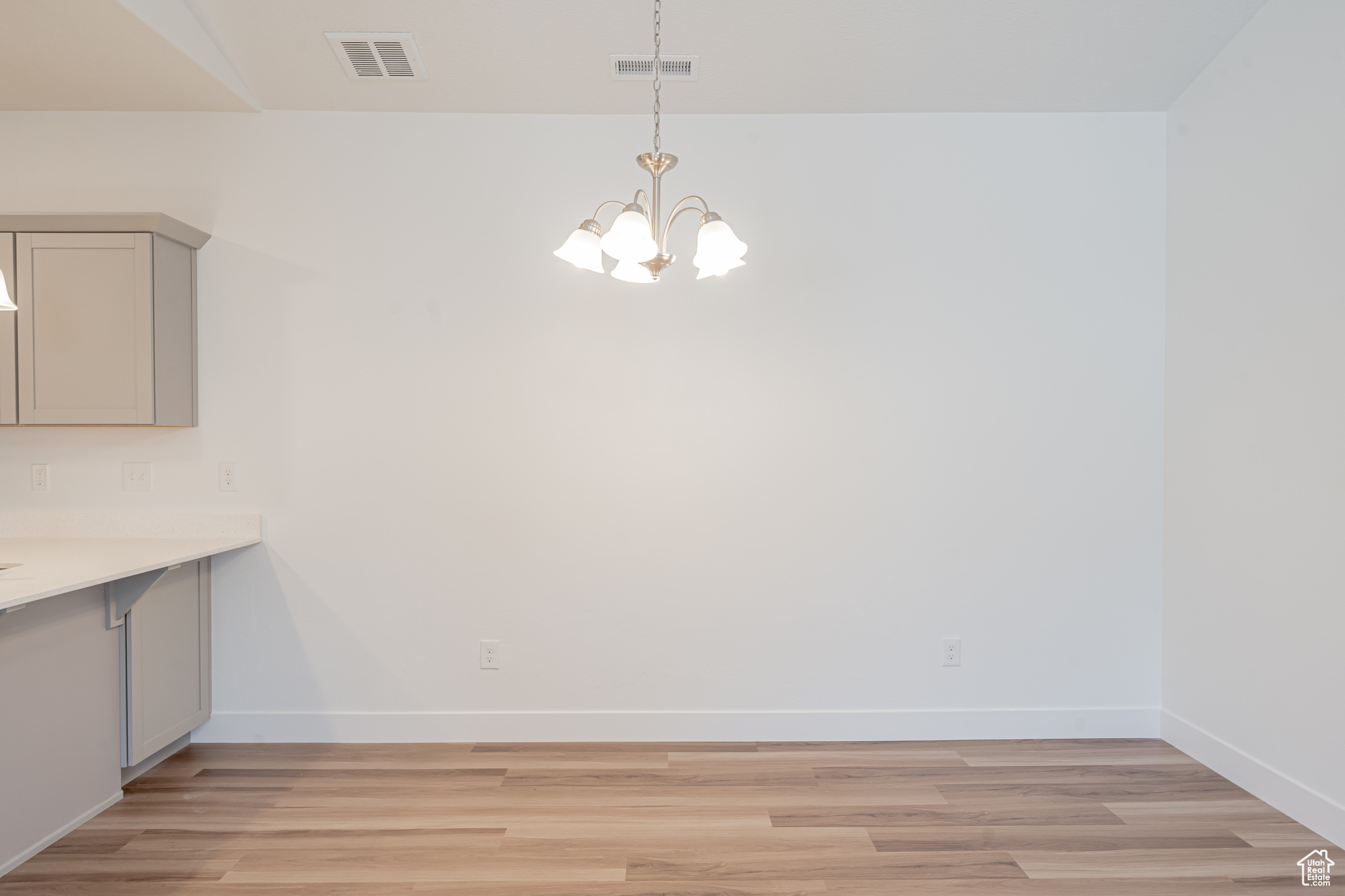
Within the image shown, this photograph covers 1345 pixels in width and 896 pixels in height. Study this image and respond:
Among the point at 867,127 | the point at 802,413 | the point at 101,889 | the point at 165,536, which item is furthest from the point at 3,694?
the point at 867,127

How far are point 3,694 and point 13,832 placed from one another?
404mm

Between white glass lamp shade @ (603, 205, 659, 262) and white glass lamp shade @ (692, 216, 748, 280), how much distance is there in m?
0.13

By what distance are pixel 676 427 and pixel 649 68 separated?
1.41 m

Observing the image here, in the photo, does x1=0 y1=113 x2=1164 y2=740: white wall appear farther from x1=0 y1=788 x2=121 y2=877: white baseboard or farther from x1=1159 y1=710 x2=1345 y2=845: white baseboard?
x1=0 y1=788 x2=121 y2=877: white baseboard

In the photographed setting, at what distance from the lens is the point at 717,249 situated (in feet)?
5.22

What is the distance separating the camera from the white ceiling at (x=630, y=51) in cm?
240

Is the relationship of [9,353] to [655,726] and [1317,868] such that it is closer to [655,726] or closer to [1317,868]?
[655,726]

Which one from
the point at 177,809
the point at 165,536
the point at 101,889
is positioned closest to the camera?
the point at 101,889

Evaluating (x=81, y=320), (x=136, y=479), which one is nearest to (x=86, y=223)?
(x=81, y=320)

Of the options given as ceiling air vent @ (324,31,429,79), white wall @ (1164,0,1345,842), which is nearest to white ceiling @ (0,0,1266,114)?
ceiling air vent @ (324,31,429,79)

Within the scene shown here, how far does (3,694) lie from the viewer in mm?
1929

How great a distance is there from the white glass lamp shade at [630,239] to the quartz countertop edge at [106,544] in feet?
5.97

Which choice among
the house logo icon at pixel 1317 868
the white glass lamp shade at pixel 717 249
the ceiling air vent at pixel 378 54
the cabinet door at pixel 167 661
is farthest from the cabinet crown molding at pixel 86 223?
the house logo icon at pixel 1317 868

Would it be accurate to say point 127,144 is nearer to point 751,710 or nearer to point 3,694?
point 3,694
